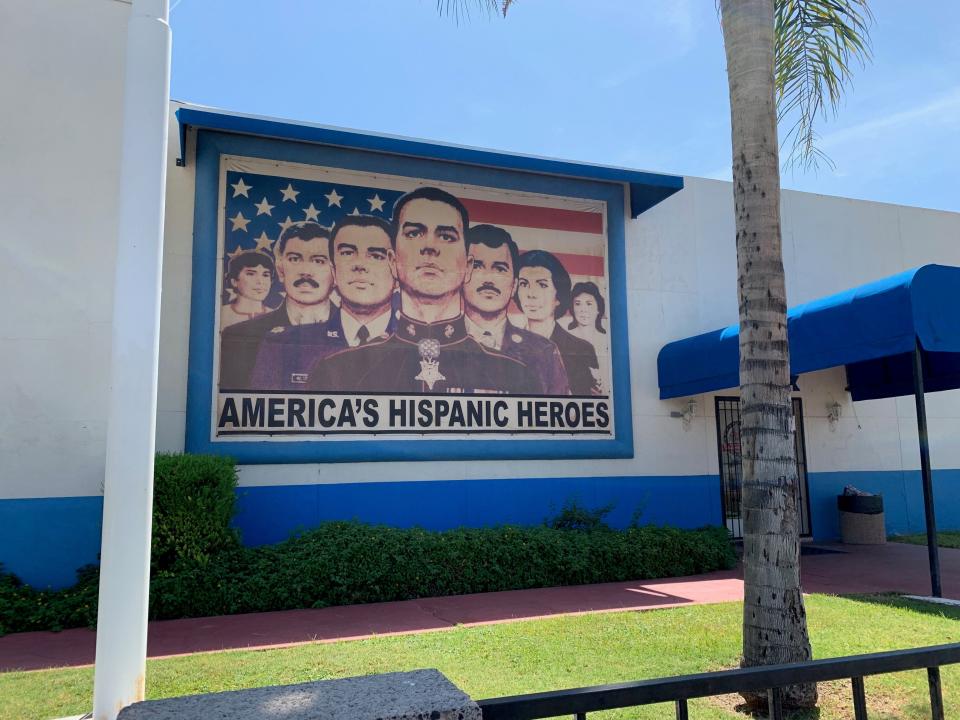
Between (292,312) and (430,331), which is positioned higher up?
(292,312)

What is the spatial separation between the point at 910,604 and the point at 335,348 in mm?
8223

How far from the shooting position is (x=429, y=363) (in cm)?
1170

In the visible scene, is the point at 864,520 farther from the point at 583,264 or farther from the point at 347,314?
the point at 347,314

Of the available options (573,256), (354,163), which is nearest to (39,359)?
(354,163)

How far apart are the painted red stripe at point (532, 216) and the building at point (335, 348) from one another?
40 millimetres

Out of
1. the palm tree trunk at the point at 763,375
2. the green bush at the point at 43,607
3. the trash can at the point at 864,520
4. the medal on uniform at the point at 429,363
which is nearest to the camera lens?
the palm tree trunk at the point at 763,375

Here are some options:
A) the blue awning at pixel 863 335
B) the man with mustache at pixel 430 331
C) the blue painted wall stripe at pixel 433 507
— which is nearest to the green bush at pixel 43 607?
the blue painted wall stripe at pixel 433 507

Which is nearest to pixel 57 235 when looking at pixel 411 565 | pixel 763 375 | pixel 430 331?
pixel 430 331

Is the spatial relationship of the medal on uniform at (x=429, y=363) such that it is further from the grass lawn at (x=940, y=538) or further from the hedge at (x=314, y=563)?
the grass lawn at (x=940, y=538)

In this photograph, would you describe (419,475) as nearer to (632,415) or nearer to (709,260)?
(632,415)

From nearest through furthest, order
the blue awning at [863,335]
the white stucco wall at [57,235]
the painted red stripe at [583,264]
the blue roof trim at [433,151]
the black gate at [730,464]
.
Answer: the blue awning at [863,335], the white stucco wall at [57,235], the blue roof trim at [433,151], the painted red stripe at [583,264], the black gate at [730,464]

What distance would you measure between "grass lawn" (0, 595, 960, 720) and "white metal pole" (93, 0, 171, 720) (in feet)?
4.12

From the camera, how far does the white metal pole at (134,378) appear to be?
4.29 meters

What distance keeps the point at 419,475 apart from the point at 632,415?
4077 mm
